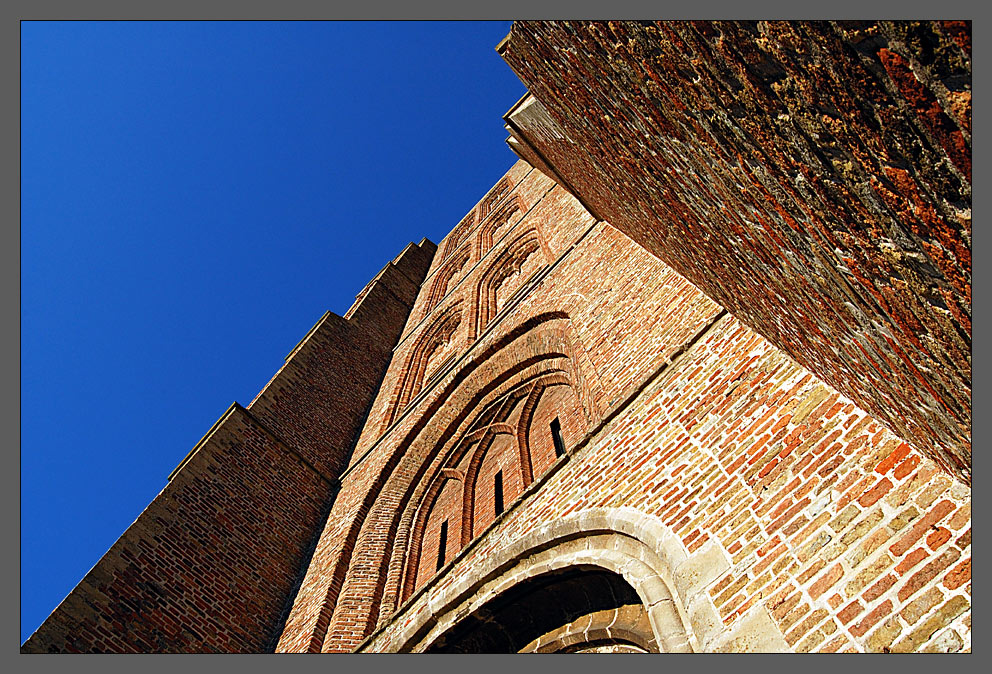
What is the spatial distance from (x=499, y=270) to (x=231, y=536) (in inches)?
280

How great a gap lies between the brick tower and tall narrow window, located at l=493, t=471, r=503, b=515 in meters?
0.04

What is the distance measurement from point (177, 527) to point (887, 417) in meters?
8.18

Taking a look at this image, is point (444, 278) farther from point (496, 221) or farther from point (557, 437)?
point (557, 437)

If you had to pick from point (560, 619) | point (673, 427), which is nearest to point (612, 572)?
point (560, 619)

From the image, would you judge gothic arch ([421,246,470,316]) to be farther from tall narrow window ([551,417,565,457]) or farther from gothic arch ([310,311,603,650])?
tall narrow window ([551,417,565,457])

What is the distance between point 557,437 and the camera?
7297 mm

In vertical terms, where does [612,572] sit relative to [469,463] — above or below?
below

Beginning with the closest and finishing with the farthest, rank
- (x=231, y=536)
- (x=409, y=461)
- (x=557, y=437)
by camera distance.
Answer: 1. (x=557, y=437)
2. (x=231, y=536)
3. (x=409, y=461)

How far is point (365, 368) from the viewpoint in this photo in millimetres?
14133

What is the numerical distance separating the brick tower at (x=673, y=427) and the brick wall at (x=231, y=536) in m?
0.04

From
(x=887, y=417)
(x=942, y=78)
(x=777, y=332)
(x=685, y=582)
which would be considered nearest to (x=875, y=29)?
(x=942, y=78)

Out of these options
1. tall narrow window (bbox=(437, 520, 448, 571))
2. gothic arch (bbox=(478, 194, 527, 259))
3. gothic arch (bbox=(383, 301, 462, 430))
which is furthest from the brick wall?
gothic arch (bbox=(478, 194, 527, 259))

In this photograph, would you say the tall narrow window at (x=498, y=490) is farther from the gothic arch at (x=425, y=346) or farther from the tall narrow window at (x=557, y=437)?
the gothic arch at (x=425, y=346)

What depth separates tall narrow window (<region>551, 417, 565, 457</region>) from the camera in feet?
23.2
